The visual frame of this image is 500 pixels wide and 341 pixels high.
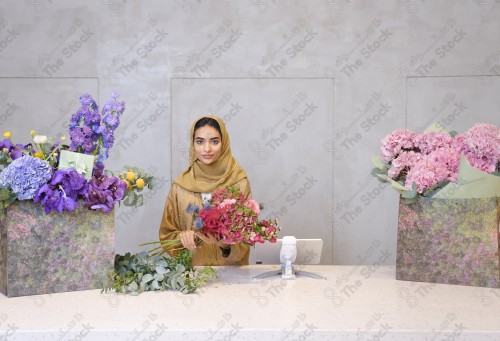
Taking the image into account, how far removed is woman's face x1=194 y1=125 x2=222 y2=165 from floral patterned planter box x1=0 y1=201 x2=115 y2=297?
134 centimetres

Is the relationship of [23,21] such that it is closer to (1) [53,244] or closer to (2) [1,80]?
(2) [1,80]

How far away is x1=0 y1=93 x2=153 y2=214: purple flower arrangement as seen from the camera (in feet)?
7.52

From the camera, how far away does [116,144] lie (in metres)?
5.45

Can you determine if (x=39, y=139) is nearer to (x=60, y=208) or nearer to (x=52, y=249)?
(x=60, y=208)

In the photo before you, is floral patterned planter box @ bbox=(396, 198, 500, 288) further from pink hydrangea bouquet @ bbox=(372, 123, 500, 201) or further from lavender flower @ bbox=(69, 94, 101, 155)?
lavender flower @ bbox=(69, 94, 101, 155)

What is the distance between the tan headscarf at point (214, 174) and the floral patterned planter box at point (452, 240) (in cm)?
142

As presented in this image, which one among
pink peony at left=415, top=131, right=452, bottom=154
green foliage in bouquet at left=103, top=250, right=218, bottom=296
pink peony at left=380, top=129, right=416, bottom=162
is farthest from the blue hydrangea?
pink peony at left=415, top=131, right=452, bottom=154

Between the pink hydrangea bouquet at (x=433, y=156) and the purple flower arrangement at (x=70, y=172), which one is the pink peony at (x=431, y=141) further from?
the purple flower arrangement at (x=70, y=172)

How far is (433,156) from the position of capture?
102 inches

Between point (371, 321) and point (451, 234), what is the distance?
0.65 m

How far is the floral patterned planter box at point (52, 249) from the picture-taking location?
2340 millimetres

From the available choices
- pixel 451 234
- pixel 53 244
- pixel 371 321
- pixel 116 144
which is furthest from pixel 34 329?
pixel 116 144

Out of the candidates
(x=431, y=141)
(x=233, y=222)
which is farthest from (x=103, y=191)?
(x=431, y=141)

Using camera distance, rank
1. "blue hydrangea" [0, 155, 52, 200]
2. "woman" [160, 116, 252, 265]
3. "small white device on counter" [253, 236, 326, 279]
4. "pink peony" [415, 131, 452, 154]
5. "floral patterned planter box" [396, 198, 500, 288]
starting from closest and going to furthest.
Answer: "blue hydrangea" [0, 155, 52, 200]
"floral patterned planter box" [396, 198, 500, 288]
"pink peony" [415, 131, 452, 154]
"small white device on counter" [253, 236, 326, 279]
"woman" [160, 116, 252, 265]
